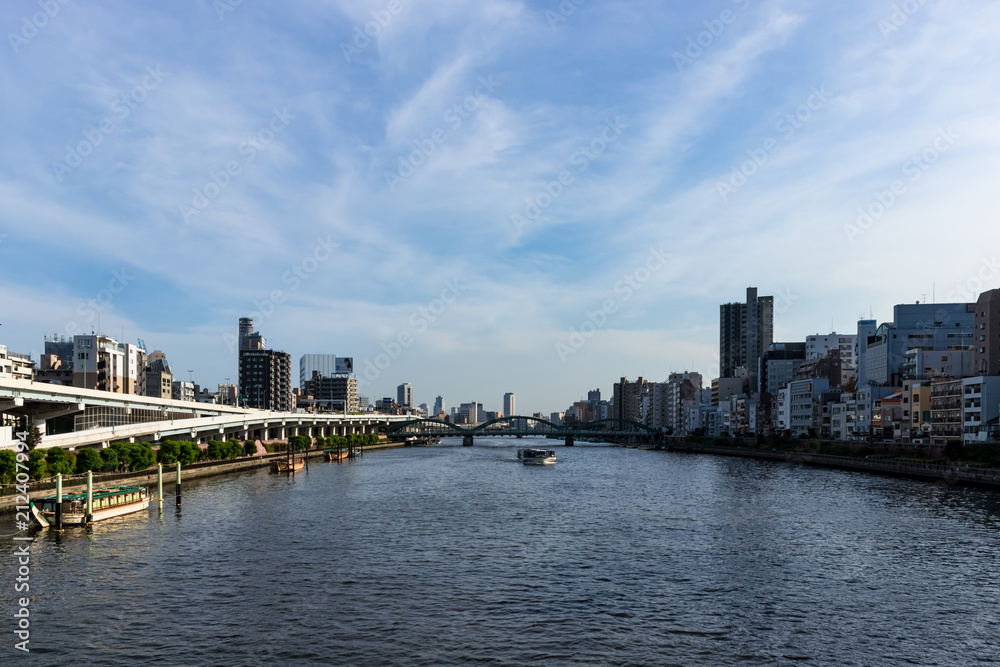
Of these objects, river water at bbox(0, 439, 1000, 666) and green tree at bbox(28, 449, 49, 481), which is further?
green tree at bbox(28, 449, 49, 481)

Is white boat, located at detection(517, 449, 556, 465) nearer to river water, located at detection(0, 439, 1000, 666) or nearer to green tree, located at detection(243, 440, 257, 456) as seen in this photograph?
green tree, located at detection(243, 440, 257, 456)

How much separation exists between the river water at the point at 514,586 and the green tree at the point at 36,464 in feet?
26.2

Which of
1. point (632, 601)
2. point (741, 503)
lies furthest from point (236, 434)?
Answer: point (632, 601)

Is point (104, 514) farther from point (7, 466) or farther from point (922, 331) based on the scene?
point (922, 331)

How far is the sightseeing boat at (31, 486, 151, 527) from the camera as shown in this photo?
47.9 m

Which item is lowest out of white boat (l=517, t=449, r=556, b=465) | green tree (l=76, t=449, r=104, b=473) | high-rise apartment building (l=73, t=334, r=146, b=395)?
white boat (l=517, t=449, r=556, b=465)

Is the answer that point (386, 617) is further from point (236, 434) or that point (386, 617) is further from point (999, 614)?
point (236, 434)

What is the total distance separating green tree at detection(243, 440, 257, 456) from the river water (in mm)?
59636

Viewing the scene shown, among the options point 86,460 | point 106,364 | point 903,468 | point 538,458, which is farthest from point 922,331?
point 106,364

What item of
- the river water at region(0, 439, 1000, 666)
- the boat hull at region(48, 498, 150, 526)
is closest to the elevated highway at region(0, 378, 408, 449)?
the boat hull at region(48, 498, 150, 526)

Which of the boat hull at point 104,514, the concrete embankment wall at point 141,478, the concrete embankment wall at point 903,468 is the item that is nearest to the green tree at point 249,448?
the concrete embankment wall at point 141,478

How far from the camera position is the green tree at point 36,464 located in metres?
54.6

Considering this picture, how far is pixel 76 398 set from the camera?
7419cm

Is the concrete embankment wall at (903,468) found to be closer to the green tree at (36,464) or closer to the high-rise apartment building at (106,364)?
the green tree at (36,464)
